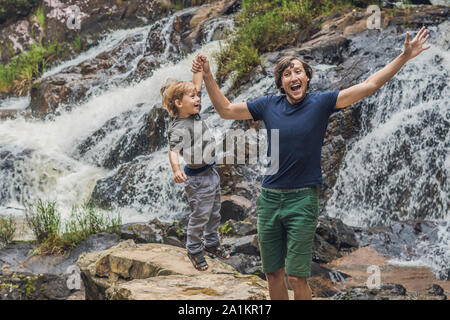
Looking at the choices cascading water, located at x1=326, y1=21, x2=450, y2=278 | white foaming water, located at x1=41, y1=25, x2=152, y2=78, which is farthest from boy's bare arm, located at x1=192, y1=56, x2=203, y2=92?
white foaming water, located at x1=41, y1=25, x2=152, y2=78

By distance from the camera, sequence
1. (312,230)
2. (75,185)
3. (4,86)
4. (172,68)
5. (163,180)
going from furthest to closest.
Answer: (4,86)
(172,68)
(75,185)
(163,180)
(312,230)

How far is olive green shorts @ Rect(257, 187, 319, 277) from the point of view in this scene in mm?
2686

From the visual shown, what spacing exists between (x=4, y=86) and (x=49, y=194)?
7.15 meters

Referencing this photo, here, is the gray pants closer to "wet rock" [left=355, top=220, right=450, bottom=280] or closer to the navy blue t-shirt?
the navy blue t-shirt

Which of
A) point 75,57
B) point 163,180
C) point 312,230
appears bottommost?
point 163,180

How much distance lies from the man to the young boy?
77 cm

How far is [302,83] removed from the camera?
2857 millimetres

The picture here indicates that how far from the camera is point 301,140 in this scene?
274 cm

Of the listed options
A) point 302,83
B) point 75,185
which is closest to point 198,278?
point 302,83

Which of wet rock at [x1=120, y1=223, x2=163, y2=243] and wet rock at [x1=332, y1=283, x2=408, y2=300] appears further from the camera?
wet rock at [x1=120, y1=223, x2=163, y2=243]

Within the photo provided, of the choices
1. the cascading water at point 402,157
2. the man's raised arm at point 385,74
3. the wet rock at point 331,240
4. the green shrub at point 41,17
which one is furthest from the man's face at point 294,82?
the green shrub at point 41,17

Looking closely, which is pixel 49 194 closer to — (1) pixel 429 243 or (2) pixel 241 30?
(2) pixel 241 30

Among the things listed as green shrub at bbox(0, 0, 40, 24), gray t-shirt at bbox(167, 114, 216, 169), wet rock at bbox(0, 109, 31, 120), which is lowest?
wet rock at bbox(0, 109, 31, 120)

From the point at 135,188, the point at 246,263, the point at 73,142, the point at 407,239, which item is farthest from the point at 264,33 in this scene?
the point at 246,263
